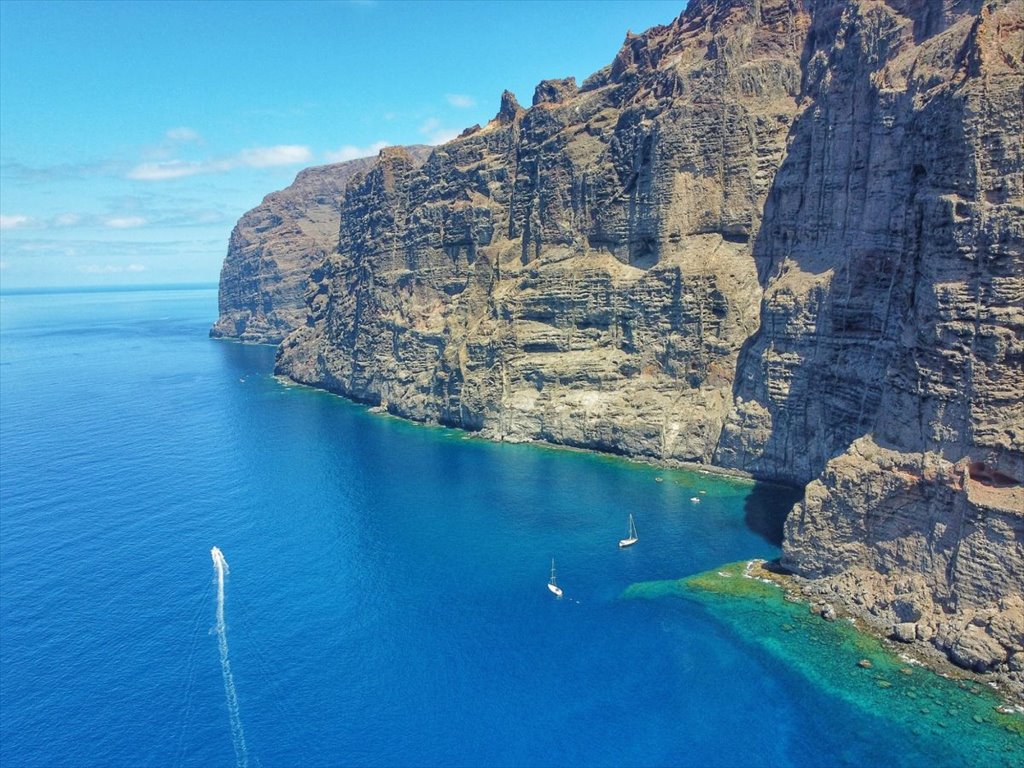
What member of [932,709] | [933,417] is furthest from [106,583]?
[933,417]

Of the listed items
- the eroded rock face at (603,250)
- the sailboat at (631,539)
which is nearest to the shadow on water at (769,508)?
the eroded rock face at (603,250)

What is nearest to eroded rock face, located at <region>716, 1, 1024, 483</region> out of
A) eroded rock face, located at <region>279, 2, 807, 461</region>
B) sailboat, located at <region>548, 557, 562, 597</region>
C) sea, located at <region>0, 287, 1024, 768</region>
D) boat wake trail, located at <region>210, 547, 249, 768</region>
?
eroded rock face, located at <region>279, 2, 807, 461</region>

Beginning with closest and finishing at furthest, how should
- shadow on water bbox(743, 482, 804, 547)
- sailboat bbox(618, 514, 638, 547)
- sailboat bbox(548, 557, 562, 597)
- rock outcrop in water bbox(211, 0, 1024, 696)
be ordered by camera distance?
1. rock outcrop in water bbox(211, 0, 1024, 696)
2. sailboat bbox(548, 557, 562, 597)
3. sailboat bbox(618, 514, 638, 547)
4. shadow on water bbox(743, 482, 804, 547)

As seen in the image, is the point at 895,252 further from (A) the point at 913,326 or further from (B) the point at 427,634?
(B) the point at 427,634

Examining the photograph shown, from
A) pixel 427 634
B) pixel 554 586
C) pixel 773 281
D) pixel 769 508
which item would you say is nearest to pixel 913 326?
pixel 769 508

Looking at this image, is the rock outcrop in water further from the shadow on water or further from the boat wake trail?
the boat wake trail
